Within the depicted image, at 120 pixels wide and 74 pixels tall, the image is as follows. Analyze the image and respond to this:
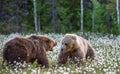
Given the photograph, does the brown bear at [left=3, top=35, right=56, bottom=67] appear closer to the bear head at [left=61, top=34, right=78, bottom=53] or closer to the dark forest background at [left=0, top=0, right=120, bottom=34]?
the bear head at [left=61, top=34, right=78, bottom=53]

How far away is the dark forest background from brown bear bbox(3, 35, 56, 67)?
84.8 ft

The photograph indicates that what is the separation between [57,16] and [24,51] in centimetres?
3175

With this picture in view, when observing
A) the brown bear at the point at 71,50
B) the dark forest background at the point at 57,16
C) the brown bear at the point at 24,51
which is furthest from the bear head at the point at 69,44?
the dark forest background at the point at 57,16

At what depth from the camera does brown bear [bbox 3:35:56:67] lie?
12312mm

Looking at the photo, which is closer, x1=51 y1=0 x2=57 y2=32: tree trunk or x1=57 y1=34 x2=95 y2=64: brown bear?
x1=57 y1=34 x2=95 y2=64: brown bear

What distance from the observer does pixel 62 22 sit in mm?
43750

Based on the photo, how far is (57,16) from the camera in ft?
145

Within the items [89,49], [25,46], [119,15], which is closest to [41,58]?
[25,46]

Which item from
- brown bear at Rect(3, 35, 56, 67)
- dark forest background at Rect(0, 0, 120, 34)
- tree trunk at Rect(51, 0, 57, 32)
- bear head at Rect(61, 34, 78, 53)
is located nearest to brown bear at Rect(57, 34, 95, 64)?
bear head at Rect(61, 34, 78, 53)

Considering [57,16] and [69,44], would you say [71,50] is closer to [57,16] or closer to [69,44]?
[69,44]

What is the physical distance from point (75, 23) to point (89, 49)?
29356mm

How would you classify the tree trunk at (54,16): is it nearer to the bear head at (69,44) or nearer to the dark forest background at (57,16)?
the dark forest background at (57,16)

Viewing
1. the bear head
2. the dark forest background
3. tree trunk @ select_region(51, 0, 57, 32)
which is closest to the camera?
the bear head

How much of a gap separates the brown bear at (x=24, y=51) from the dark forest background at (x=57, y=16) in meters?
25.9
